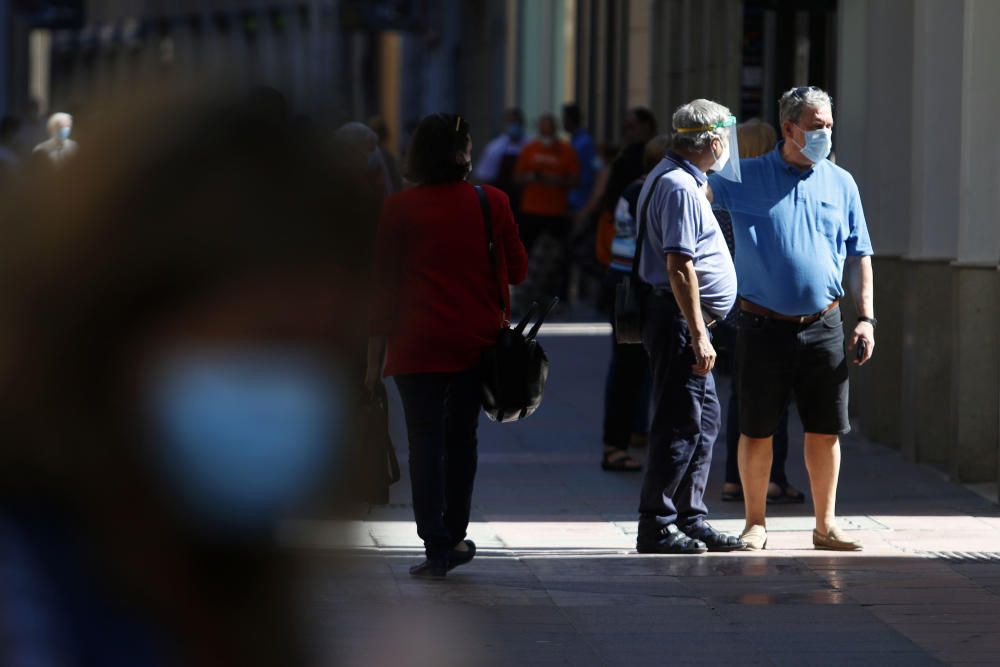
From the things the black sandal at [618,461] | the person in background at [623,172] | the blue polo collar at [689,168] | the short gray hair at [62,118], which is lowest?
the black sandal at [618,461]

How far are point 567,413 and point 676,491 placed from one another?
5131 mm

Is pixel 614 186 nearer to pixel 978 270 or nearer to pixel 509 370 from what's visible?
pixel 978 270

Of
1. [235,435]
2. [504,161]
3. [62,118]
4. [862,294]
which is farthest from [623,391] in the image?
[504,161]

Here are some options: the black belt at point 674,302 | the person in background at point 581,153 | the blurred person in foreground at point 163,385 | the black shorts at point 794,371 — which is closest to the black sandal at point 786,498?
the black shorts at point 794,371

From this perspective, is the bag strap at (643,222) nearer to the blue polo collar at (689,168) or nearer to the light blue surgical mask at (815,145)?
the blue polo collar at (689,168)

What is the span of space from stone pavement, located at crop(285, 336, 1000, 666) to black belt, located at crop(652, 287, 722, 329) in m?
0.86

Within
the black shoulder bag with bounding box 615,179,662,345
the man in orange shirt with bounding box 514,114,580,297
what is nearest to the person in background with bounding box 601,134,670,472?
the black shoulder bag with bounding box 615,179,662,345

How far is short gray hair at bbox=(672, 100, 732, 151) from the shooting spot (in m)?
6.96

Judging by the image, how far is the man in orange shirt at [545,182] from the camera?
19.2 m

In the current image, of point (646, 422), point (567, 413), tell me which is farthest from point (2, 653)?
point (567, 413)

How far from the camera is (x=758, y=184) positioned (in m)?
7.05

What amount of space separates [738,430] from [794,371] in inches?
50.1

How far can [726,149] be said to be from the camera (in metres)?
7.02

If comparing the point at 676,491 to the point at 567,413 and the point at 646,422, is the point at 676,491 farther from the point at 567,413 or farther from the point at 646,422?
the point at 567,413
